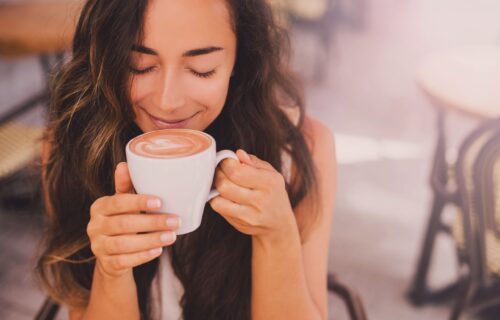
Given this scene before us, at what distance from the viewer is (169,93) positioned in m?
0.90

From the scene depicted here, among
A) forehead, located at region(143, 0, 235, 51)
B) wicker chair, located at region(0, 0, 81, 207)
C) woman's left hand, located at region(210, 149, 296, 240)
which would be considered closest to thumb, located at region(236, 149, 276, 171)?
woman's left hand, located at region(210, 149, 296, 240)

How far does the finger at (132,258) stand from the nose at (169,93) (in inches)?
10.5

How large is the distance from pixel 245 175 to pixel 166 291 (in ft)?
1.83

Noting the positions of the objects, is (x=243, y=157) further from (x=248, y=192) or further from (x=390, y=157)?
(x=390, y=157)

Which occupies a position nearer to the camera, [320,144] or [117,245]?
[117,245]

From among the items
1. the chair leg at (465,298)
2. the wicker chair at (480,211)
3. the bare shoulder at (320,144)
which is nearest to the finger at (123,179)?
the bare shoulder at (320,144)

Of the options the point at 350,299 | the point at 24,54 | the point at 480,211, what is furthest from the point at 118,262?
the point at 24,54

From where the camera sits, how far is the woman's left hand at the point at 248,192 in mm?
757

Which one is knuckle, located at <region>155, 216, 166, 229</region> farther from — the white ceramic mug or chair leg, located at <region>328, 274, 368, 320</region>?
chair leg, located at <region>328, 274, 368, 320</region>

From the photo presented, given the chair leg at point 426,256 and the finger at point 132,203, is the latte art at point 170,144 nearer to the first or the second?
the finger at point 132,203

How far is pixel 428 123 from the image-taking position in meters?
3.64

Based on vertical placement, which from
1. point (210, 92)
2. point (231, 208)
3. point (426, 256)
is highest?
point (210, 92)

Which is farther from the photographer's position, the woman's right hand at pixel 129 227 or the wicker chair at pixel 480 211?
the wicker chair at pixel 480 211

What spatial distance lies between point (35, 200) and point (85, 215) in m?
1.47
